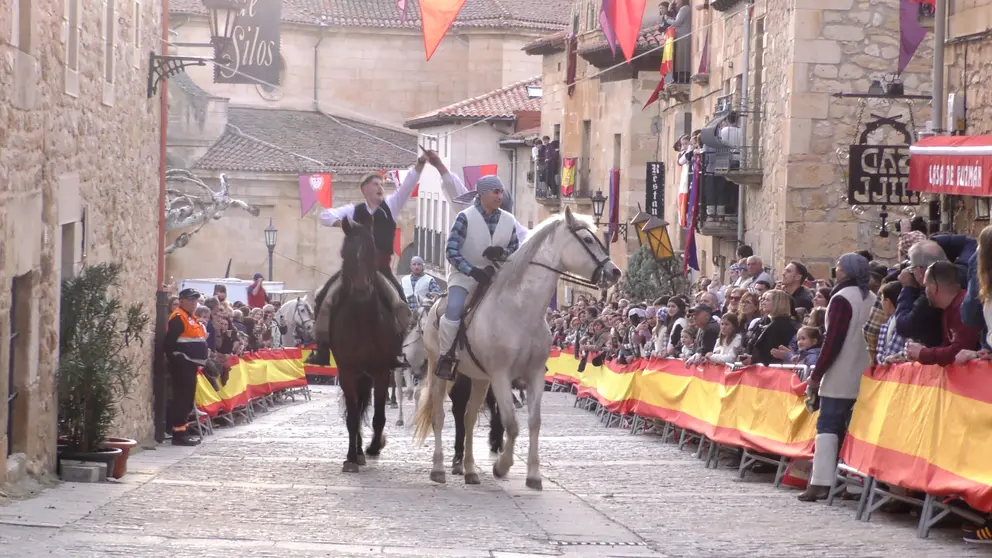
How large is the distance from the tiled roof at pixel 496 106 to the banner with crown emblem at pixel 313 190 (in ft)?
32.9

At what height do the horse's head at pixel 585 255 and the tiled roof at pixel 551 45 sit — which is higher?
the tiled roof at pixel 551 45

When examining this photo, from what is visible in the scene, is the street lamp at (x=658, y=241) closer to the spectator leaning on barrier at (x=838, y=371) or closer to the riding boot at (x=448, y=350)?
the riding boot at (x=448, y=350)

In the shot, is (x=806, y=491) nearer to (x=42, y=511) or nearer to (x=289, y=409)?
(x=42, y=511)

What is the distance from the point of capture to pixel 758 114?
91.2 feet

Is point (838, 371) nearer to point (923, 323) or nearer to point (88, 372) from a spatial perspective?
point (923, 323)

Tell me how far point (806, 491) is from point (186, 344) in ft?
26.5

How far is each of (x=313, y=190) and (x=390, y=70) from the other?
780 inches

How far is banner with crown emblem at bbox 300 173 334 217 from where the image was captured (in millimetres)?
53094

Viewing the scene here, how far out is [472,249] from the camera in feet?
43.8

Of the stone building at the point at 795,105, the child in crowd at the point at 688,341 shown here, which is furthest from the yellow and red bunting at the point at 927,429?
the stone building at the point at 795,105

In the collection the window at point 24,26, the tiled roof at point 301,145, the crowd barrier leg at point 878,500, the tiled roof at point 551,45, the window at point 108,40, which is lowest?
the crowd barrier leg at point 878,500

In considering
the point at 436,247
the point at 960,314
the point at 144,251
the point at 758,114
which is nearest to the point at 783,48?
the point at 758,114

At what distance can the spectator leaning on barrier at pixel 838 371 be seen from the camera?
1196cm

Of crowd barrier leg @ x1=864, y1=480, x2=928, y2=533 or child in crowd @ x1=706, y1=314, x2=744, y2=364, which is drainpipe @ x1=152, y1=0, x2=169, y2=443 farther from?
crowd barrier leg @ x1=864, y1=480, x2=928, y2=533
